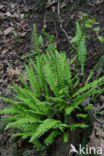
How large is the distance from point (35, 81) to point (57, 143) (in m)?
0.92

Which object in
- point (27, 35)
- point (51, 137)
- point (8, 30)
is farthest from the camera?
point (8, 30)

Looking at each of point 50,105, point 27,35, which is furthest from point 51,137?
point 27,35

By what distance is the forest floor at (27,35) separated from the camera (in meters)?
2.11

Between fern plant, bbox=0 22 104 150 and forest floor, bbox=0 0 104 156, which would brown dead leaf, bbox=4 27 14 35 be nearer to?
forest floor, bbox=0 0 104 156

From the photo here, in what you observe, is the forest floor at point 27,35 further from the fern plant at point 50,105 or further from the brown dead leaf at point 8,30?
the fern plant at point 50,105

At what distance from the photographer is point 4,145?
2.29m

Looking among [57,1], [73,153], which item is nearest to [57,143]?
[73,153]

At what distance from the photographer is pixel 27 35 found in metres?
3.77

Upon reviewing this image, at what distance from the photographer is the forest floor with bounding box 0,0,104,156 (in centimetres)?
211

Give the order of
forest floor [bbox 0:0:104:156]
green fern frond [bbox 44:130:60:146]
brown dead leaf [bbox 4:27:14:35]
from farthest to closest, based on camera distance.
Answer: brown dead leaf [bbox 4:27:14:35]
forest floor [bbox 0:0:104:156]
green fern frond [bbox 44:130:60:146]

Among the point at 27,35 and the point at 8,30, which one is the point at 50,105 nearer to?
the point at 27,35

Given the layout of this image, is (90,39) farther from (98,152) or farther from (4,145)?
(4,145)

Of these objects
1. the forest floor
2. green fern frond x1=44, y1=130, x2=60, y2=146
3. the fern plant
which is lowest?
green fern frond x1=44, y1=130, x2=60, y2=146

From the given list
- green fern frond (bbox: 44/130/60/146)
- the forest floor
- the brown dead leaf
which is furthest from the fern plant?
the brown dead leaf
